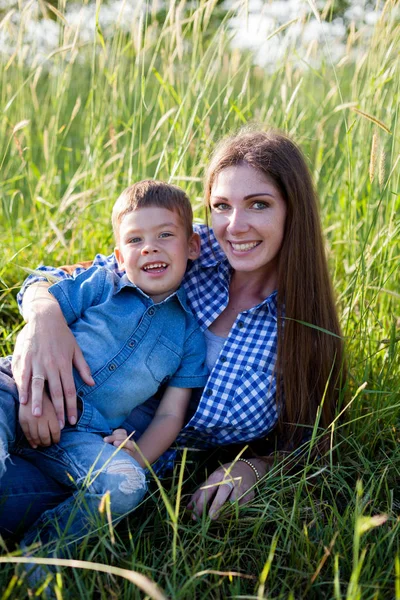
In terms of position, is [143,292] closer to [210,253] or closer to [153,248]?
[153,248]

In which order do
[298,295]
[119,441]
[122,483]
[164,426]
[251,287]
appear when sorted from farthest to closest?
[251,287], [298,295], [164,426], [119,441], [122,483]

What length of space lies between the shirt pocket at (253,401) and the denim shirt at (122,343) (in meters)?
0.10

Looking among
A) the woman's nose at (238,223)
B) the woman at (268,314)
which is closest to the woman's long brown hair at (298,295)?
the woman at (268,314)

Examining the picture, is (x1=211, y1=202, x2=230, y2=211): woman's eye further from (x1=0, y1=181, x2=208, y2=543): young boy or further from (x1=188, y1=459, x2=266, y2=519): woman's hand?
(x1=188, y1=459, x2=266, y2=519): woman's hand

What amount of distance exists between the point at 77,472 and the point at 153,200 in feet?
2.25

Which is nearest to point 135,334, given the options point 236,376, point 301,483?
point 236,376

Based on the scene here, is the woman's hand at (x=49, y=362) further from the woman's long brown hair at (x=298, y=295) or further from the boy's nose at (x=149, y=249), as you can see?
the woman's long brown hair at (x=298, y=295)

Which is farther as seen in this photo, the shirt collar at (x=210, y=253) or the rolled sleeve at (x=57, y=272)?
the shirt collar at (x=210, y=253)

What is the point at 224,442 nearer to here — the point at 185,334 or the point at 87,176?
the point at 185,334

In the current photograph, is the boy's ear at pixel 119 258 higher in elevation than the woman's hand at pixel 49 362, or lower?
higher

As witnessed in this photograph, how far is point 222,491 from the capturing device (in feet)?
4.98

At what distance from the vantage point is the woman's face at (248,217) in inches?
65.9

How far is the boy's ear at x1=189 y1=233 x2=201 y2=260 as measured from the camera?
70.2 inches

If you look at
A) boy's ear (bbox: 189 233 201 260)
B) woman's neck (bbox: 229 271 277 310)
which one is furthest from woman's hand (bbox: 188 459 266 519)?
boy's ear (bbox: 189 233 201 260)
